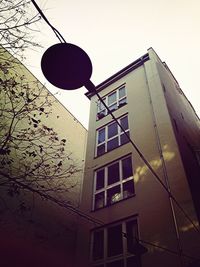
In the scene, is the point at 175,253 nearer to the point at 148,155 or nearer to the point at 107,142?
the point at 148,155

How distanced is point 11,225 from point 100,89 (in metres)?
9.98

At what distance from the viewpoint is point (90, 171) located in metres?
11.2

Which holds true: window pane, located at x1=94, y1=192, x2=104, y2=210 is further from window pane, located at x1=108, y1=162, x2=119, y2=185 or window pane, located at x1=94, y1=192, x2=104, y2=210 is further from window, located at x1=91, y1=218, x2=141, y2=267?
window, located at x1=91, y1=218, x2=141, y2=267

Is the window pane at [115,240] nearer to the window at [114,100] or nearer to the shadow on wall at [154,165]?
the shadow on wall at [154,165]

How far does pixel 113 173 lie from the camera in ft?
34.2

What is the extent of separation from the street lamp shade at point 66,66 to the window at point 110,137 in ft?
28.1

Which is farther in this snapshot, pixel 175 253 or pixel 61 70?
pixel 175 253

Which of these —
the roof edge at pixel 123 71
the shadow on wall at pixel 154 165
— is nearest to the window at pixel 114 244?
the shadow on wall at pixel 154 165

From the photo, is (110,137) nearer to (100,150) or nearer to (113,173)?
(100,150)

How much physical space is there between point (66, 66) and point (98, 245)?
7576mm

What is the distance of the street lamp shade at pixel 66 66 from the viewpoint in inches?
105

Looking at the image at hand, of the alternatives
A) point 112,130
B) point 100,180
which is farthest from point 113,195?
point 112,130

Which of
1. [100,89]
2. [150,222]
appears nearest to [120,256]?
[150,222]

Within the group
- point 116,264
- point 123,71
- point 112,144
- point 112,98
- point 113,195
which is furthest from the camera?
point 123,71
